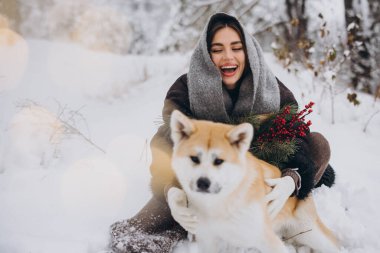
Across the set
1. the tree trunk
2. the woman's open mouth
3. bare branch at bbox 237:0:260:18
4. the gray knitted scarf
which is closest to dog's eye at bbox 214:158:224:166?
the gray knitted scarf

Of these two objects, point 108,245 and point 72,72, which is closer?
point 108,245

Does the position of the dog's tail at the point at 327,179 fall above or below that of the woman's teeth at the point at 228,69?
below

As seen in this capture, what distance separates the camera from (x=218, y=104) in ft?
8.83

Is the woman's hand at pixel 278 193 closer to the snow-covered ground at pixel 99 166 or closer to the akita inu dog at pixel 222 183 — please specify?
the akita inu dog at pixel 222 183

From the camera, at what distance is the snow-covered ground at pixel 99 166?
9.02 ft

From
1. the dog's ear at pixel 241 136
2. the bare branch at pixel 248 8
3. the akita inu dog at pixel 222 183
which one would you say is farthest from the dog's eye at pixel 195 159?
the bare branch at pixel 248 8

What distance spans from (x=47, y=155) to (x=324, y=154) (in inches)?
117

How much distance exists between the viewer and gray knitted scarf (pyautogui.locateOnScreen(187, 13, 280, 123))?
268 cm

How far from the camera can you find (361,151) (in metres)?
4.32

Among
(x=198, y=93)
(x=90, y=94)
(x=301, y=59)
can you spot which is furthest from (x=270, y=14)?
(x=198, y=93)

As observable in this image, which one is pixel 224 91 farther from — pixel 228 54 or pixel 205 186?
pixel 205 186

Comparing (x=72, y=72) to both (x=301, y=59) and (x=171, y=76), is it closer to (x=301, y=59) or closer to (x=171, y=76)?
(x=171, y=76)

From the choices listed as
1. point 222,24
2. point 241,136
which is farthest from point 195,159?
point 222,24

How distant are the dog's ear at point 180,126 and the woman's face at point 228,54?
792mm
